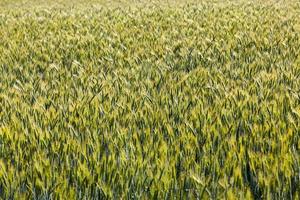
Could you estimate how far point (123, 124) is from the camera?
3.15 m

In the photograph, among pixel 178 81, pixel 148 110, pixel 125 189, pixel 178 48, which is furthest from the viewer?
pixel 178 48

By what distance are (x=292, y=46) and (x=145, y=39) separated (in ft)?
6.77

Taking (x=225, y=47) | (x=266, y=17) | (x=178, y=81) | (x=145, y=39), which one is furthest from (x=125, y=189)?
(x=266, y=17)

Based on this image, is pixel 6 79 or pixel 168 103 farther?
pixel 6 79

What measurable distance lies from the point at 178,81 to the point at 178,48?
2.45m

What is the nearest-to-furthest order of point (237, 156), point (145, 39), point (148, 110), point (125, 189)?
point (125, 189), point (237, 156), point (148, 110), point (145, 39)

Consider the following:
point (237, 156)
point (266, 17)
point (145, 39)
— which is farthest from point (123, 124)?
point (266, 17)

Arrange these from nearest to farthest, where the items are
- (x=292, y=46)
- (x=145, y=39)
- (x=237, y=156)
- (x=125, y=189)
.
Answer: (x=125, y=189)
(x=237, y=156)
(x=292, y=46)
(x=145, y=39)

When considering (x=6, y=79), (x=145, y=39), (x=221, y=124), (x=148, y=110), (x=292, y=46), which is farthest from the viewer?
(x=145, y=39)

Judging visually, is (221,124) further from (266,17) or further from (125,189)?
(266,17)

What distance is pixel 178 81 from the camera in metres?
4.42

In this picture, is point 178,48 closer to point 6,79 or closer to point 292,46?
point 292,46

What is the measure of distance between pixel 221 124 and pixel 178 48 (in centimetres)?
390

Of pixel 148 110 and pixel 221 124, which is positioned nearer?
pixel 221 124
